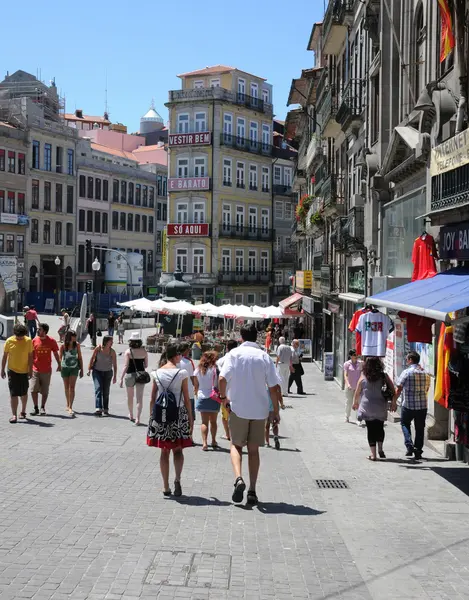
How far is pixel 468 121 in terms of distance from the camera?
12297mm

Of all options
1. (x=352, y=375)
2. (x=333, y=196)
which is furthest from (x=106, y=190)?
(x=352, y=375)

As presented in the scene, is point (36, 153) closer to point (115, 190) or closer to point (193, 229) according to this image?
point (115, 190)

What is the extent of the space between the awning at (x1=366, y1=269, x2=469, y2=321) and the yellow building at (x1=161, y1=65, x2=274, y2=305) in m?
59.1

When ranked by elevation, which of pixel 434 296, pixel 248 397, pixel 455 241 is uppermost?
pixel 455 241

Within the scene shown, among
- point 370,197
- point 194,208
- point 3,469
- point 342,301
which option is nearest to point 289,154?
point 194,208

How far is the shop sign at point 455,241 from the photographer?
39.7 ft

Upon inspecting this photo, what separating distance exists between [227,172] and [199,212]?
393 centimetres

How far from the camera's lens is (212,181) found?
7212 centimetres

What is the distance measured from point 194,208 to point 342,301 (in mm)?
44955

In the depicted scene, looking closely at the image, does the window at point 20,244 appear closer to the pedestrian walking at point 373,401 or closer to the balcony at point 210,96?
the balcony at point 210,96

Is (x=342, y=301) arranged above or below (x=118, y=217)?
below

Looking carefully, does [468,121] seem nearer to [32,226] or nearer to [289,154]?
[32,226]

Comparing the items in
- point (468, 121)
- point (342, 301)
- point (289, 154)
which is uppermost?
point (289, 154)

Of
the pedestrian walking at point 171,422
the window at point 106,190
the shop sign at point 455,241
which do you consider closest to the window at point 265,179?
the window at point 106,190
